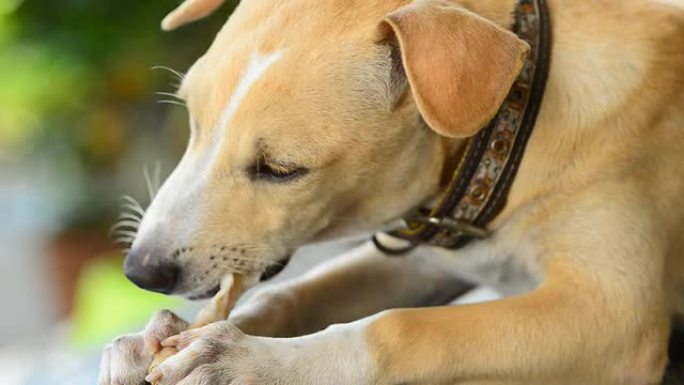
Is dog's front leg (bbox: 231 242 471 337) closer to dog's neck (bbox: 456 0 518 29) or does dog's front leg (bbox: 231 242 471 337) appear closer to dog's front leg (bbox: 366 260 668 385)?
Result: dog's front leg (bbox: 366 260 668 385)

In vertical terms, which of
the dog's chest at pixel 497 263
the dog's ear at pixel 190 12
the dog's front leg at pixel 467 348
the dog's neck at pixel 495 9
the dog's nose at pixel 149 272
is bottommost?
the dog's chest at pixel 497 263

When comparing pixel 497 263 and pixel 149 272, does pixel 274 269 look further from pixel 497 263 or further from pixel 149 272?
pixel 497 263

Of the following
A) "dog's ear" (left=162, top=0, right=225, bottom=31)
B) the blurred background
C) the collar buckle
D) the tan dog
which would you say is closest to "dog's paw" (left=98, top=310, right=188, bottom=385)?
the tan dog

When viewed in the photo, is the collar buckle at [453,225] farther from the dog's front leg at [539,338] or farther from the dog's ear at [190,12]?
the dog's ear at [190,12]

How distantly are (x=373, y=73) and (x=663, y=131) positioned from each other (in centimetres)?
40

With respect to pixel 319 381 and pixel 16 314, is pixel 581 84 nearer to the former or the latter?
pixel 319 381

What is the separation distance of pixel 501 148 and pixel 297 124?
10.8 inches

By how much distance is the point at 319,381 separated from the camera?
124 cm

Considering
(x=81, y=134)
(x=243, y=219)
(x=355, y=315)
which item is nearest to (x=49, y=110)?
(x=81, y=134)

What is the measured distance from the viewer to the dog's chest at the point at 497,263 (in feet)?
4.77

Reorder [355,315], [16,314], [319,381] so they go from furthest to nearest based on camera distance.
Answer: [16,314]
[355,315]
[319,381]

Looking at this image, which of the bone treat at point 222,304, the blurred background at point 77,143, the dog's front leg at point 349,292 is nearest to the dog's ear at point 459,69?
the bone treat at point 222,304

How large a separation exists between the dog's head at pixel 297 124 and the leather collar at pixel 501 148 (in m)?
0.06

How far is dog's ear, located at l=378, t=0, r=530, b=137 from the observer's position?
4.00 feet
